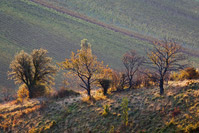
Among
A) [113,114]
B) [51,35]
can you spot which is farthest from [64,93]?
[51,35]

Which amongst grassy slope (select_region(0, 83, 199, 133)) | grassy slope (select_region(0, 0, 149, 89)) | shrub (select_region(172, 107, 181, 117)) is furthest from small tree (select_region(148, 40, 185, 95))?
grassy slope (select_region(0, 0, 149, 89))

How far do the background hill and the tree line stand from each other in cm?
1211

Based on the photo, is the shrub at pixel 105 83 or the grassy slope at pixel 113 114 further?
the shrub at pixel 105 83

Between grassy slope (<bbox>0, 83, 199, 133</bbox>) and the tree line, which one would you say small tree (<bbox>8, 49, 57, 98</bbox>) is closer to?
the tree line

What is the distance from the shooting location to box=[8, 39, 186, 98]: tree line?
25.4 metres

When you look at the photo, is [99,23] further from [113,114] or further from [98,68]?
[113,114]

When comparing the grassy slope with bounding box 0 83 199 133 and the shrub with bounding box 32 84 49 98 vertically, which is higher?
the shrub with bounding box 32 84 49 98

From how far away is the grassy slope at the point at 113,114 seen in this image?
1938 cm

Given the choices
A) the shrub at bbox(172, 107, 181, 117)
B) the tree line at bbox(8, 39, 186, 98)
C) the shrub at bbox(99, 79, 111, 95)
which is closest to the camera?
the shrub at bbox(172, 107, 181, 117)

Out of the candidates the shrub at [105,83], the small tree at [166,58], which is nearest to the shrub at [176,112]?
the small tree at [166,58]

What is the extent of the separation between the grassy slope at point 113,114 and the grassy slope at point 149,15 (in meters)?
64.9

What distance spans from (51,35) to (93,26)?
18517 millimetres

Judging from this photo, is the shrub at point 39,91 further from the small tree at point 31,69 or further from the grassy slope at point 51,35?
the grassy slope at point 51,35

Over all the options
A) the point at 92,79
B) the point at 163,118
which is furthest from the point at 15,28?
the point at 163,118
